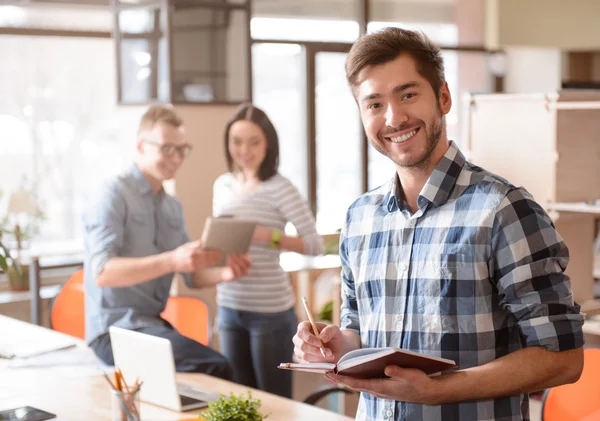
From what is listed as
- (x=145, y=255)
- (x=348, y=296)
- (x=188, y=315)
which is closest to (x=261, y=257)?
(x=188, y=315)

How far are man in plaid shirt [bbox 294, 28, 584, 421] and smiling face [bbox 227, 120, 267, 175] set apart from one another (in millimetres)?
1943

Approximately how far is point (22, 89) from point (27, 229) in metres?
0.94

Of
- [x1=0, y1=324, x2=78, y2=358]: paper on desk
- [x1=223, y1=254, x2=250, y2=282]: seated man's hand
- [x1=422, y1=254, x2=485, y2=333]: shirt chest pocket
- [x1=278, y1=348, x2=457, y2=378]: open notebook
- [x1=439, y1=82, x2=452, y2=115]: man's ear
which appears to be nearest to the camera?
[x1=278, y1=348, x2=457, y2=378]: open notebook

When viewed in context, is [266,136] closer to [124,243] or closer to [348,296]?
[124,243]

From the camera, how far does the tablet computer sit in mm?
3412

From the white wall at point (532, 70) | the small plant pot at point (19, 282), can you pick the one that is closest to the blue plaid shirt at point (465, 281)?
the small plant pot at point (19, 282)

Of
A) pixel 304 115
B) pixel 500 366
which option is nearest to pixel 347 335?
pixel 500 366

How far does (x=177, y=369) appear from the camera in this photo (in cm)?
317

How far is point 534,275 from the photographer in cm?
161

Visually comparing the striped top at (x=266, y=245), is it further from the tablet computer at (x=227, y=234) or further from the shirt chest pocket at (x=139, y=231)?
the shirt chest pocket at (x=139, y=231)

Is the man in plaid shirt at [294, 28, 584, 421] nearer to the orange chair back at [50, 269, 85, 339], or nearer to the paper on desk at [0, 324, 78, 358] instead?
the paper on desk at [0, 324, 78, 358]

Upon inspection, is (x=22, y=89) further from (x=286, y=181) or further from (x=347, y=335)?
(x=347, y=335)

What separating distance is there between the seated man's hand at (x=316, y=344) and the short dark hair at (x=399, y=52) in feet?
1.74

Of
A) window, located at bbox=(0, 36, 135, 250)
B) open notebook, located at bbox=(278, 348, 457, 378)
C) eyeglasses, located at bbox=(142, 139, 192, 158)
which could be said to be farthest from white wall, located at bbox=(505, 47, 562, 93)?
open notebook, located at bbox=(278, 348, 457, 378)
